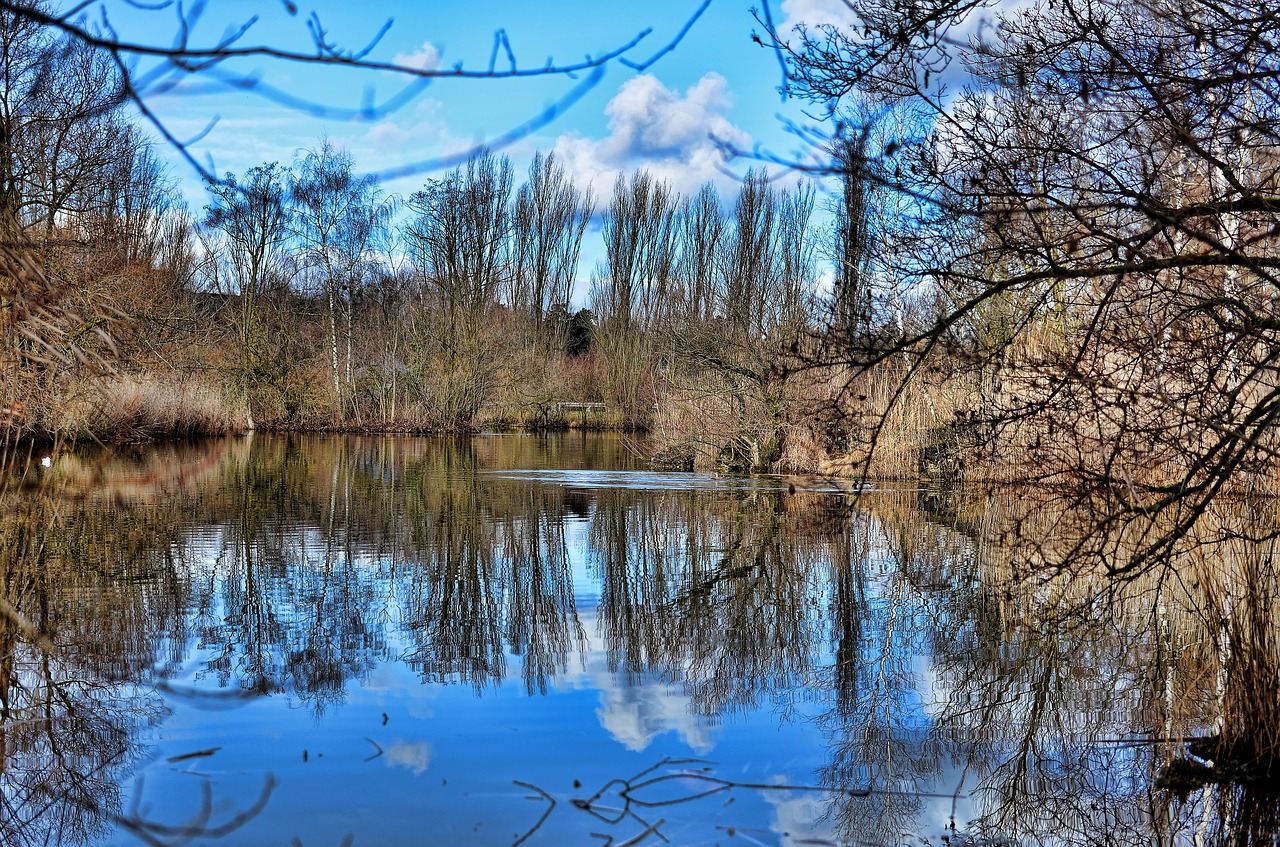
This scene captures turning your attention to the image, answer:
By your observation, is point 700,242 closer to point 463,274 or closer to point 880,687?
point 463,274

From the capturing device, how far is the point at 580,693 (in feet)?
19.3

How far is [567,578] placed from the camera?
9477 millimetres

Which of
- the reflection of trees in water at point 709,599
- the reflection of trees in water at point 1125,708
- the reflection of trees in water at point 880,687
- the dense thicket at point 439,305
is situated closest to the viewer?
the reflection of trees in water at point 1125,708

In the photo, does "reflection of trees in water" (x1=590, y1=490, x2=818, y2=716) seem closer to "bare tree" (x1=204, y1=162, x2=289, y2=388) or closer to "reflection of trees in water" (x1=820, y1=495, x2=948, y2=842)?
"reflection of trees in water" (x1=820, y1=495, x2=948, y2=842)

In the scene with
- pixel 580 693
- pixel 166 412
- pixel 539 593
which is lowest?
pixel 580 693

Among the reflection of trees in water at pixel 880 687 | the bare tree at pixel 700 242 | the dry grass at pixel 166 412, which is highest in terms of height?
the bare tree at pixel 700 242

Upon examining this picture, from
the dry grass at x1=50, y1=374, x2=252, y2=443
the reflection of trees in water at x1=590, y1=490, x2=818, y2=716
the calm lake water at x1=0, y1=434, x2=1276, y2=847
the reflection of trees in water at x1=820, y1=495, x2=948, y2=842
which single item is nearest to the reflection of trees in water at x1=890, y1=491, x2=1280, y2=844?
the calm lake water at x1=0, y1=434, x2=1276, y2=847

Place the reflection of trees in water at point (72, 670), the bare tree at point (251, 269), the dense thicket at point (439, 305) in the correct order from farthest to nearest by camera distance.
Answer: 1. the bare tree at point (251, 269)
2. the dense thicket at point (439, 305)
3. the reflection of trees in water at point (72, 670)

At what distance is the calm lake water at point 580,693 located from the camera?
166 inches

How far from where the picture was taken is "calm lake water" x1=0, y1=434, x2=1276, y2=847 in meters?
4.21

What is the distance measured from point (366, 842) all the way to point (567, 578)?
5.59 meters

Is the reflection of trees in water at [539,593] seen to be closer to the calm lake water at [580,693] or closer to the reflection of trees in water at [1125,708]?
the calm lake water at [580,693]

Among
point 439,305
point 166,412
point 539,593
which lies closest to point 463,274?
point 439,305

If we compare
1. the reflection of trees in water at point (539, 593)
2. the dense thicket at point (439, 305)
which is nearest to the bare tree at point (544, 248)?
the dense thicket at point (439, 305)
